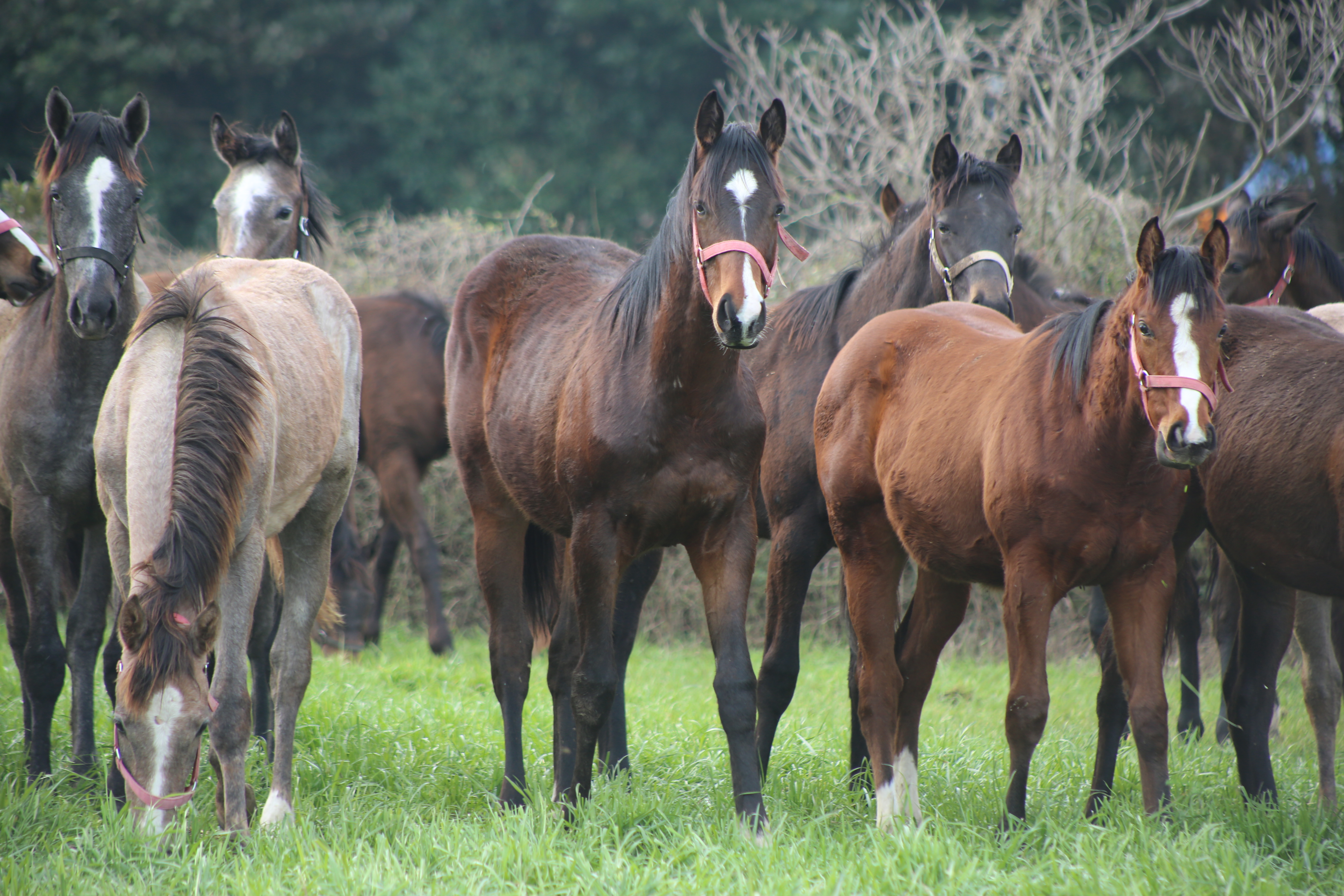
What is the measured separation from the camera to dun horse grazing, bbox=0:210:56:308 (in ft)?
15.4

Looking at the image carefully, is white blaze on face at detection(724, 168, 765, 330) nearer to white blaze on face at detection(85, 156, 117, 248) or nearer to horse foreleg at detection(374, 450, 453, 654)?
white blaze on face at detection(85, 156, 117, 248)

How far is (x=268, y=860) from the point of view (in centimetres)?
349

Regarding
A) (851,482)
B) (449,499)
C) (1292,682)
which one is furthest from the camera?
(449,499)

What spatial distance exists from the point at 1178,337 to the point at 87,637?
4293mm

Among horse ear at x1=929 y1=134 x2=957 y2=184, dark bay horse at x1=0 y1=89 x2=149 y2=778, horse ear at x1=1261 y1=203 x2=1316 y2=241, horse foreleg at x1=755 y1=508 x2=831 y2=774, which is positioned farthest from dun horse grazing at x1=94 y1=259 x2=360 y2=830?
horse ear at x1=1261 y1=203 x2=1316 y2=241

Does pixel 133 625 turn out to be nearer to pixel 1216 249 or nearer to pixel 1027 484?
pixel 1027 484

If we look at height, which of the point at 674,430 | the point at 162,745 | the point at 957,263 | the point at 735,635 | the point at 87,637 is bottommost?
the point at 87,637

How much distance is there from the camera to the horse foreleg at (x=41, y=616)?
448 cm

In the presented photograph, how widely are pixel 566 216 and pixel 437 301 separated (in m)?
9.86

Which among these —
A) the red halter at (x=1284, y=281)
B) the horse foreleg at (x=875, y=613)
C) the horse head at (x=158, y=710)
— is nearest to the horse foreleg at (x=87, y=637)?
the horse head at (x=158, y=710)

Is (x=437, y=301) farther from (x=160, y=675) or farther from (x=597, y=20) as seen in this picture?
(x=597, y=20)

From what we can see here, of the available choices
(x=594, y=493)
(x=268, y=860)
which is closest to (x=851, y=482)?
(x=594, y=493)

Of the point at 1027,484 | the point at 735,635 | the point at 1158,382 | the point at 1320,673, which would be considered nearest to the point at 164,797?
the point at 735,635

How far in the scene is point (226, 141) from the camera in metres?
6.39
